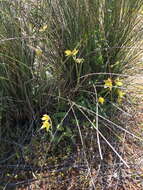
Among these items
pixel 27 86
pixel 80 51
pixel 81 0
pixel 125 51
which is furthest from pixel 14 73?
pixel 125 51

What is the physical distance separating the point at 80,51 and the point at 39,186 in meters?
→ 0.72

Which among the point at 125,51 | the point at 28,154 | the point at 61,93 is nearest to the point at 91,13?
the point at 125,51

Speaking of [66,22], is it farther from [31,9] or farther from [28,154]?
[28,154]

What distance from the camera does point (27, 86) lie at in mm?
1302

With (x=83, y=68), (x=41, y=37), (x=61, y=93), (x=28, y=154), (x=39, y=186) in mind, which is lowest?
(x=39, y=186)

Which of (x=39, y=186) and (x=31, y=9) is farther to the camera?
(x=31, y=9)

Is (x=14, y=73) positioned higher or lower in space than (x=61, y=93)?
higher

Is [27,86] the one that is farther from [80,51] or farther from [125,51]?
[125,51]

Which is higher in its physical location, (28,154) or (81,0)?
(81,0)

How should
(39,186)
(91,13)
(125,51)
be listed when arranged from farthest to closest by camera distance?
1. (125,51)
2. (91,13)
3. (39,186)

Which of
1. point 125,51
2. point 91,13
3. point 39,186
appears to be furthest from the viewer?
point 125,51

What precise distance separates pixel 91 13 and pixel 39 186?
909 mm

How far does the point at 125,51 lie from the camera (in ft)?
4.82

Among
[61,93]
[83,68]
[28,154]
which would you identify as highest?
[83,68]
